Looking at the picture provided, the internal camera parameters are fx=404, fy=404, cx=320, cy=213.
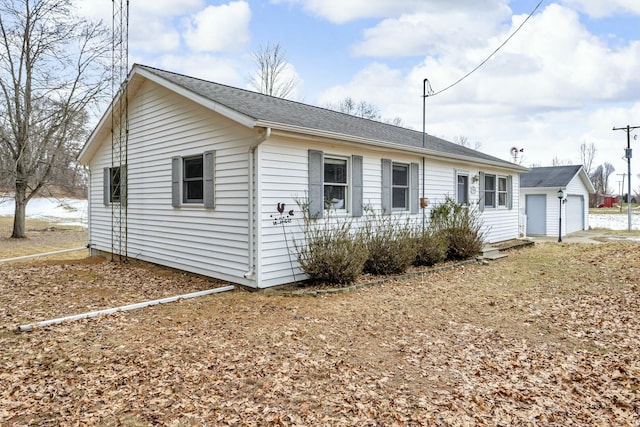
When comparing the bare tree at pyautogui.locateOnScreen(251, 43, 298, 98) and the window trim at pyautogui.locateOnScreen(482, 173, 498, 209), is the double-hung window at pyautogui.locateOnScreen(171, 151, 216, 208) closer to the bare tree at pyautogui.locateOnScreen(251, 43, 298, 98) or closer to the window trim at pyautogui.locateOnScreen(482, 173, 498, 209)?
the window trim at pyautogui.locateOnScreen(482, 173, 498, 209)

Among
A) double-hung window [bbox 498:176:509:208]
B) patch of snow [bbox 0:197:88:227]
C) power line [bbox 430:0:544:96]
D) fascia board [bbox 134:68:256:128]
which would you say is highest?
power line [bbox 430:0:544:96]

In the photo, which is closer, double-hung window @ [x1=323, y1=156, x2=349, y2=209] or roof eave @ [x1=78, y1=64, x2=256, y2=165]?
roof eave @ [x1=78, y1=64, x2=256, y2=165]

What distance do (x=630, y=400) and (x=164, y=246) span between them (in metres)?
8.52

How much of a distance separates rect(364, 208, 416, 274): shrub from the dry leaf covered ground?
978 mm

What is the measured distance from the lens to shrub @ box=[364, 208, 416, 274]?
27.8 ft

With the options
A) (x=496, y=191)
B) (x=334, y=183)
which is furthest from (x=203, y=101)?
(x=496, y=191)

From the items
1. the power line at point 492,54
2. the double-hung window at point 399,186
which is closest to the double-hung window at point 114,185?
the double-hung window at point 399,186

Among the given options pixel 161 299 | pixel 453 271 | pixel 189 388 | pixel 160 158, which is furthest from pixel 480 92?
pixel 189 388

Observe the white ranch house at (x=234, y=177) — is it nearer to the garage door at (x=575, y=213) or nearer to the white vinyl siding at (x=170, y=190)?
the white vinyl siding at (x=170, y=190)

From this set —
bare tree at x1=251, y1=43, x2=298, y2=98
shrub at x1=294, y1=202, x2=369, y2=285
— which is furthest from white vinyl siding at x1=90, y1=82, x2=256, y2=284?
bare tree at x1=251, y1=43, x2=298, y2=98

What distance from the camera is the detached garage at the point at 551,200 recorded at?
779 inches

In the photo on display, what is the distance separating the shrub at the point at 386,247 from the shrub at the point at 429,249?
0.48m

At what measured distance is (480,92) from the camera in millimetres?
18312

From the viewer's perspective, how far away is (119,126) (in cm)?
1068
